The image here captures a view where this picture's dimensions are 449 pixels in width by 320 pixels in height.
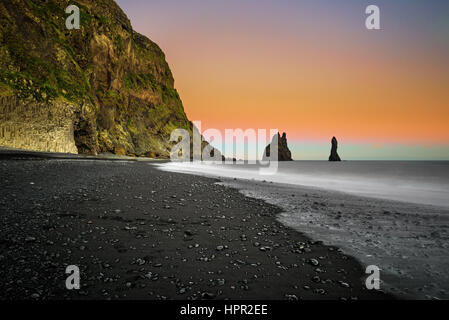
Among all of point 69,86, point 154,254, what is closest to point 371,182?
point 154,254

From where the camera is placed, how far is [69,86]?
37.2 meters

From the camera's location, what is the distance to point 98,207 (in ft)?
22.7

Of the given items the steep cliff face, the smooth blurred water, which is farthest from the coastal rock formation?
the smooth blurred water

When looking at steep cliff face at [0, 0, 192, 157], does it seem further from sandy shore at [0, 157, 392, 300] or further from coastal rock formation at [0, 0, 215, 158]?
sandy shore at [0, 157, 392, 300]

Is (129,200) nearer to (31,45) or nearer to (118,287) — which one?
(118,287)

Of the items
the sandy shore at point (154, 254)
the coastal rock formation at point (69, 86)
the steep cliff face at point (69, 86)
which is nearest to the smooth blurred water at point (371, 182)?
the sandy shore at point (154, 254)

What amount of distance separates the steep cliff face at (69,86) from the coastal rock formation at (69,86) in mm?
108

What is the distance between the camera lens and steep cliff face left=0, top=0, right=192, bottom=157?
91.8 ft

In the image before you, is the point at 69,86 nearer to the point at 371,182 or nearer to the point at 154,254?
the point at 154,254

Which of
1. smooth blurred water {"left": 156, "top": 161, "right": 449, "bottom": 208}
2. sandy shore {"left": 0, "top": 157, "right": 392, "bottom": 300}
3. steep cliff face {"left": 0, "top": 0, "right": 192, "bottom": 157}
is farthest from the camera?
steep cliff face {"left": 0, "top": 0, "right": 192, "bottom": 157}

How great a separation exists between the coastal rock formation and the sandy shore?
28.5 m

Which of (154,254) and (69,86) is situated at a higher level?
(69,86)
